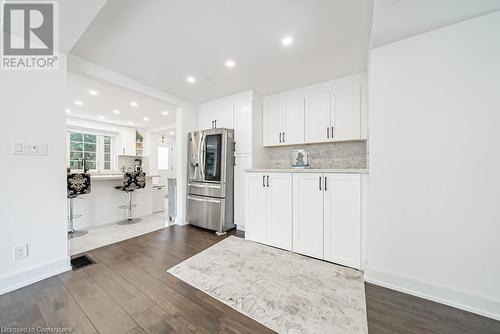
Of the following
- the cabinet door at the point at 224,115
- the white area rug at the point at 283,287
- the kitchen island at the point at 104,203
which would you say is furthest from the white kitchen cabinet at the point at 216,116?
the white area rug at the point at 283,287

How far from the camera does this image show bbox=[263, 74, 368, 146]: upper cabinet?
107 inches

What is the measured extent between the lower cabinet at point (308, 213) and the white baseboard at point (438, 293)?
0.25 meters

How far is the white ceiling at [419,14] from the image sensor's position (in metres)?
1.38

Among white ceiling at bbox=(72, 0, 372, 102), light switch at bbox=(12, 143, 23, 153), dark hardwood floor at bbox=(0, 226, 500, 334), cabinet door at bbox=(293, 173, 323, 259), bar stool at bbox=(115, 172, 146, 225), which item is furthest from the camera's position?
bar stool at bbox=(115, 172, 146, 225)

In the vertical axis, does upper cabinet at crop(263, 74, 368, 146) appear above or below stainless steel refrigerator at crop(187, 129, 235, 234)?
above

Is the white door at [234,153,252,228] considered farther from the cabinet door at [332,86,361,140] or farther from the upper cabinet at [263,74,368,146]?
the cabinet door at [332,86,361,140]

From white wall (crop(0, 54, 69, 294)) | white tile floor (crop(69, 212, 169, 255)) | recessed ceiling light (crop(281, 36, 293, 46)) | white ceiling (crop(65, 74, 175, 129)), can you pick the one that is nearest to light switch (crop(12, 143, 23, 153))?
white wall (crop(0, 54, 69, 294))

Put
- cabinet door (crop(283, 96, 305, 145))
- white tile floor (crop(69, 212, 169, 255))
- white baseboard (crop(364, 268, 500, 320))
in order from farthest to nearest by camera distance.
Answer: cabinet door (crop(283, 96, 305, 145)) → white tile floor (crop(69, 212, 169, 255)) → white baseboard (crop(364, 268, 500, 320))

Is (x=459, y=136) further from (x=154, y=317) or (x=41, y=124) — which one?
(x=41, y=124)

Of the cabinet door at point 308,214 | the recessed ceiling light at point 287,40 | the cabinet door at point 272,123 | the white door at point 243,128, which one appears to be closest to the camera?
the recessed ceiling light at point 287,40

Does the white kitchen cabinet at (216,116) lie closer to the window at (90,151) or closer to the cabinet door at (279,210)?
the cabinet door at (279,210)

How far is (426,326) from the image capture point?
4.23 feet

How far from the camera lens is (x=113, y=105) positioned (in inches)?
165

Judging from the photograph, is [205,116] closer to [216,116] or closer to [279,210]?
[216,116]
